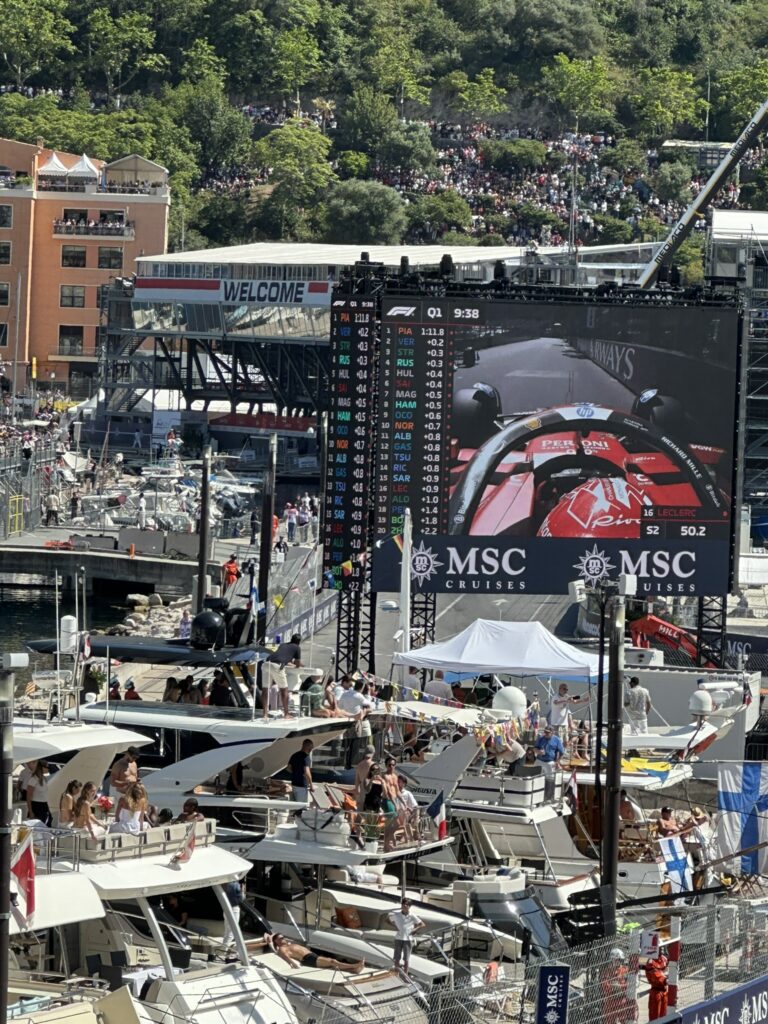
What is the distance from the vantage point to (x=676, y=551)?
44094 millimetres

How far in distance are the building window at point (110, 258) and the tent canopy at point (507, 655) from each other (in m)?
85.3

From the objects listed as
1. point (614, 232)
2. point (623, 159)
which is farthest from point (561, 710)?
point (623, 159)

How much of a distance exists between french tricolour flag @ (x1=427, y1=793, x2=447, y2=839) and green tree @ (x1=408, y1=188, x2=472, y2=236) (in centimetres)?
12263

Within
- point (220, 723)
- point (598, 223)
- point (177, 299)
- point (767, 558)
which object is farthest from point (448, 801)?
point (598, 223)

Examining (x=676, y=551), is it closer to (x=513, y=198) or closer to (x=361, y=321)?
(x=361, y=321)

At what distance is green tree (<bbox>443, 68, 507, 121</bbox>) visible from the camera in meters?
176

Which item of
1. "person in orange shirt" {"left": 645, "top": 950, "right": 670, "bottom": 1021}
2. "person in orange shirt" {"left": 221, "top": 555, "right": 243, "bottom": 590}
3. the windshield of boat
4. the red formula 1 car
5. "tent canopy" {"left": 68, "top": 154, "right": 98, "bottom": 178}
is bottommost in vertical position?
"person in orange shirt" {"left": 645, "top": 950, "right": 670, "bottom": 1021}

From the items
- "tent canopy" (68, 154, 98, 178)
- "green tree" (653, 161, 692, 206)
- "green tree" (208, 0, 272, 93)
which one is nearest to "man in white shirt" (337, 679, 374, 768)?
"tent canopy" (68, 154, 98, 178)

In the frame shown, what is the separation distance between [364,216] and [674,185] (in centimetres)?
2256

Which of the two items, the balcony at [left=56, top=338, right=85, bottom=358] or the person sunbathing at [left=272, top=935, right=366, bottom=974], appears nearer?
the person sunbathing at [left=272, top=935, right=366, bottom=974]

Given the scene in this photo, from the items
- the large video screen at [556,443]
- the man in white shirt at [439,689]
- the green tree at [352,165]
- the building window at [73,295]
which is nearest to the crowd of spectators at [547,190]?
the green tree at [352,165]

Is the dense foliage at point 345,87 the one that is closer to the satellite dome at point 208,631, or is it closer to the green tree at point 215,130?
the green tree at point 215,130

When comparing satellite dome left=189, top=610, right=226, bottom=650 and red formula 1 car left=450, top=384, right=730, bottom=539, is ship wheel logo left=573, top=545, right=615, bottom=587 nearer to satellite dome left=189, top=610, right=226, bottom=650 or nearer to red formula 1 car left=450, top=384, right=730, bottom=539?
red formula 1 car left=450, top=384, right=730, bottom=539

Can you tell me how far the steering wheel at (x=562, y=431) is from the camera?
4347 cm
